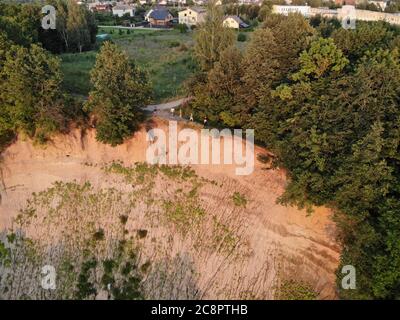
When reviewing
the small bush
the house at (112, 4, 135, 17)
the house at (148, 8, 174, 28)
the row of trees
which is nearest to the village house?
the house at (148, 8, 174, 28)

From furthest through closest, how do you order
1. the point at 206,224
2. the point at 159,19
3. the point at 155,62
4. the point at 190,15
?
the point at 159,19 → the point at 190,15 → the point at 155,62 → the point at 206,224

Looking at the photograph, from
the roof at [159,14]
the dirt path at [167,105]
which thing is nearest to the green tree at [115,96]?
the dirt path at [167,105]

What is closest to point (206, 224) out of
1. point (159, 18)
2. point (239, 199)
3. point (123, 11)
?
point (239, 199)

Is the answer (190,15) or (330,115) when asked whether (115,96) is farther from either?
(190,15)

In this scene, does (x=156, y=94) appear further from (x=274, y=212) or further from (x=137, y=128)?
(x=274, y=212)

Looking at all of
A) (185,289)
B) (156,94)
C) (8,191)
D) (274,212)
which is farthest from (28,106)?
(274,212)

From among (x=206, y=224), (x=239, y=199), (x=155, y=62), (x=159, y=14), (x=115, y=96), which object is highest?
(x=159, y=14)

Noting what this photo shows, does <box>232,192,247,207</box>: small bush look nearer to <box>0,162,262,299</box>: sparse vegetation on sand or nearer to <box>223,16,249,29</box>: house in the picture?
<box>0,162,262,299</box>: sparse vegetation on sand
